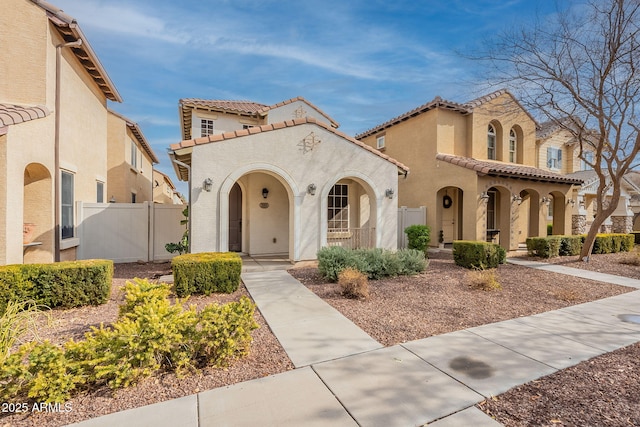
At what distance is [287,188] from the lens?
A: 35.9 feet

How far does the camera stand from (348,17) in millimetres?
10453

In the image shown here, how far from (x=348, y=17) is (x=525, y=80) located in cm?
812

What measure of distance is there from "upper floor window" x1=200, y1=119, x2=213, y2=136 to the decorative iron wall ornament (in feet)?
26.3

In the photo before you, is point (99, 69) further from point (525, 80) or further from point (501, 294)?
point (525, 80)

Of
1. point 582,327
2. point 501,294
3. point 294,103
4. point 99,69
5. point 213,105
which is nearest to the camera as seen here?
point 582,327

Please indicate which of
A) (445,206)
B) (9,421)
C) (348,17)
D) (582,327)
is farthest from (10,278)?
(445,206)

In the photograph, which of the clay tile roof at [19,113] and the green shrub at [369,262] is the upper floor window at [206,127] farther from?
the green shrub at [369,262]

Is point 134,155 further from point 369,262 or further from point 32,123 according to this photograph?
point 369,262

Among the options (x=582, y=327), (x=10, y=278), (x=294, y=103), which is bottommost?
(x=582, y=327)

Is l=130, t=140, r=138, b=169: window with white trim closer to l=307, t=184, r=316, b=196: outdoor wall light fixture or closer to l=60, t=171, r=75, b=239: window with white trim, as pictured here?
l=60, t=171, r=75, b=239: window with white trim

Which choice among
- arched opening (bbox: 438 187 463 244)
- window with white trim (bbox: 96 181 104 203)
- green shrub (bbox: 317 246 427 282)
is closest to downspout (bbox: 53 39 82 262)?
window with white trim (bbox: 96 181 104 203)

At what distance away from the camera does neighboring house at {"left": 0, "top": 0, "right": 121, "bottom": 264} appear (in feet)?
23.1

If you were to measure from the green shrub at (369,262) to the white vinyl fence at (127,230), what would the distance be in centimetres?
706

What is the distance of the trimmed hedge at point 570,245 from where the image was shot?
13.5 metres
